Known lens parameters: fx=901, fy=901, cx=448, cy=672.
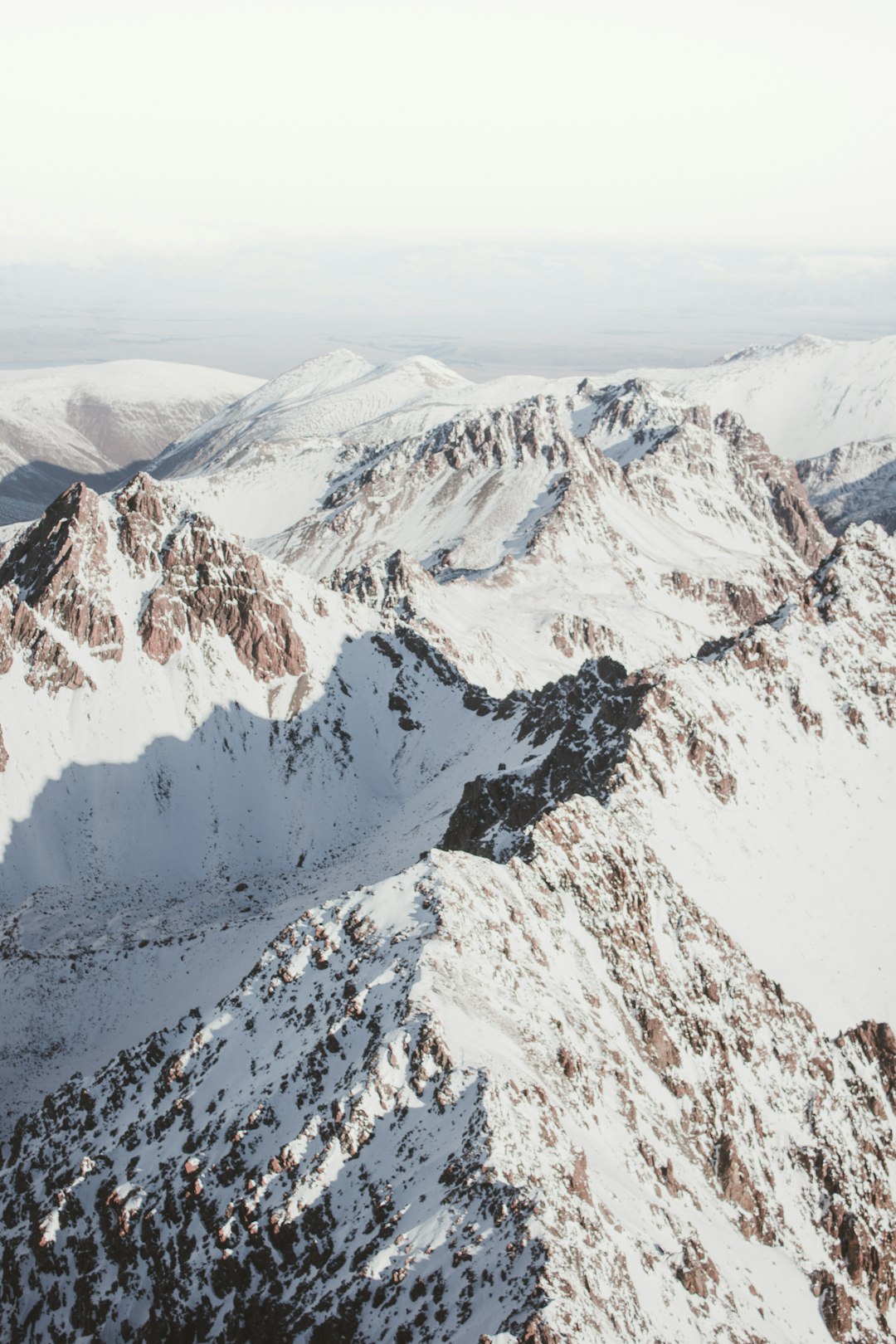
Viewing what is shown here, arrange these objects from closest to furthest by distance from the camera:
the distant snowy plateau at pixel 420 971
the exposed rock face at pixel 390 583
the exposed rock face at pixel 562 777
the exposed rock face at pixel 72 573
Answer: the distant snowy plateau at pixel 420 971 → the exposed rock face at pixel 562 777 → the exposed rock face at pixel 72 573 → the exposed rock face at pixel 390 583

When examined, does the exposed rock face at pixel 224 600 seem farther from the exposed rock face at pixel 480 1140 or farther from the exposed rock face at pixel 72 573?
the exposed rock face at pixel 480 1140

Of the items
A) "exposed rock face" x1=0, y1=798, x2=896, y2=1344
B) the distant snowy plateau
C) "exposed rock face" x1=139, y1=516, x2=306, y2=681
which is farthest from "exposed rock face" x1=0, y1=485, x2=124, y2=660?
"exposed rock face" x1=0, y1=798, x2=896, y2=1344

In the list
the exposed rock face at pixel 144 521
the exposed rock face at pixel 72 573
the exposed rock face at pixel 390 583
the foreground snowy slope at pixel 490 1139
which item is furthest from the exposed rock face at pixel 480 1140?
the exposed rock face at pixel 390 583

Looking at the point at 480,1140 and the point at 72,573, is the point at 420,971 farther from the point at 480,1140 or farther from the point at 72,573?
the point at 72,573

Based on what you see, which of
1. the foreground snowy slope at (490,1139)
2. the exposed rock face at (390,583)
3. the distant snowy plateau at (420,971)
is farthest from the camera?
the exposed rock face at (390,583)

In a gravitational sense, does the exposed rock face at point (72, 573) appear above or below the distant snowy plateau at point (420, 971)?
above

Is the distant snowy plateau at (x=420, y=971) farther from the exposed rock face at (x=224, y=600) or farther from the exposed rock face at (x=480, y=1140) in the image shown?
the exposed rock face at (x=224, y=600)

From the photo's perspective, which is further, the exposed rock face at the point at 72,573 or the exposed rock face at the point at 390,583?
the exposed rock face at the point at 390,583

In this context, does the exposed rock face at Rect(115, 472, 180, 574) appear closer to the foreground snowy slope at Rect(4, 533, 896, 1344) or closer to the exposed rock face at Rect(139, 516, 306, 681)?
the exposed rock face at Rect(139, 516, 306, 681)

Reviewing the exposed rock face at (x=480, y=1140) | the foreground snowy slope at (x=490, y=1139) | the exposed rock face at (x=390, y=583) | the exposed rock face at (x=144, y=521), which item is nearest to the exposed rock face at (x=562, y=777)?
the foreground snowy slope at (x=490, y=1139)
